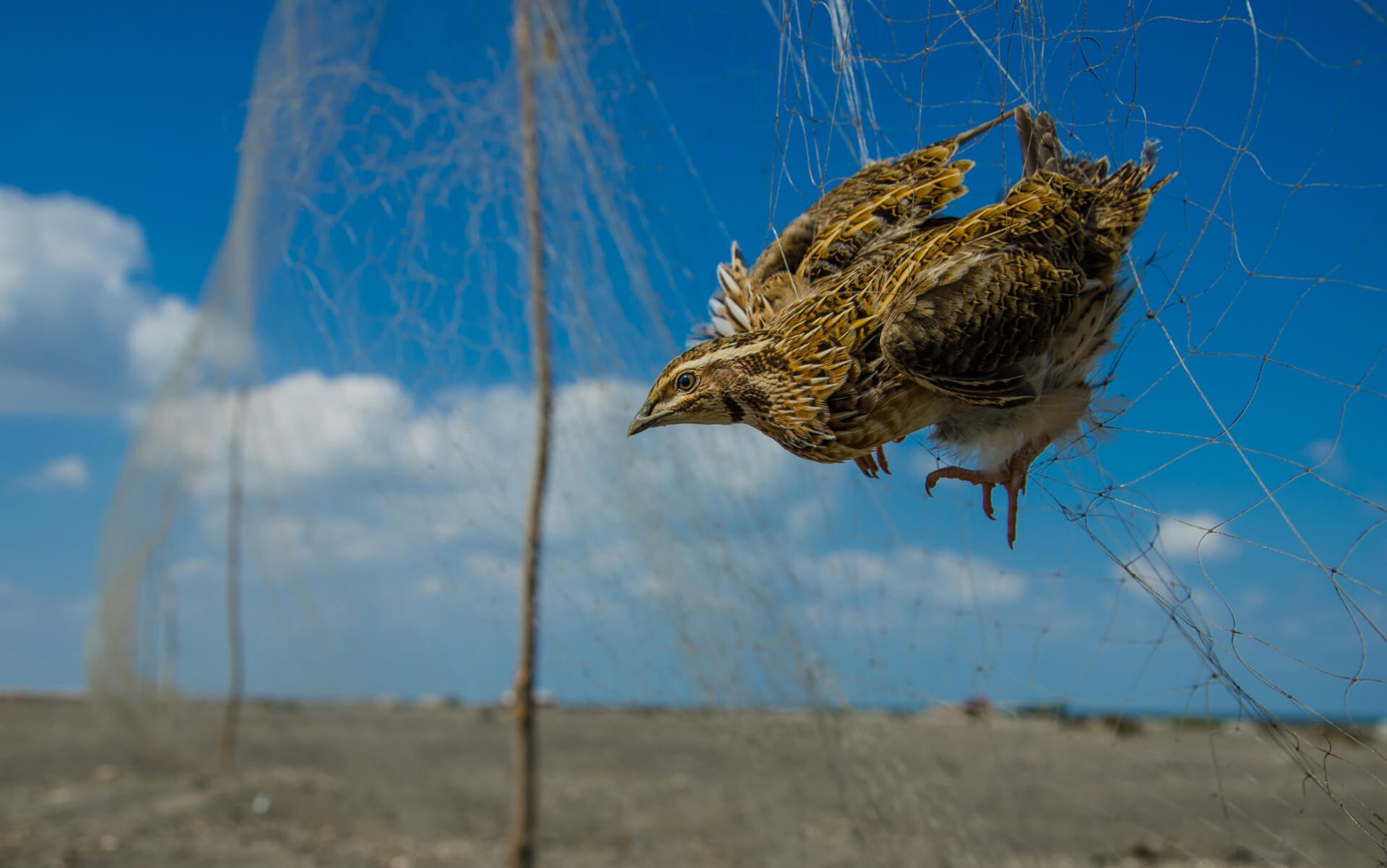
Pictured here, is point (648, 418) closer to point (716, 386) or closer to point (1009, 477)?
point (716, 386)

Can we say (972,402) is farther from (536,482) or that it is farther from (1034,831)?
(1034,831)

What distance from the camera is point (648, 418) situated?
1820mm

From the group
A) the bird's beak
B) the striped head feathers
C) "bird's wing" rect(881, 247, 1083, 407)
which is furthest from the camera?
the bird's beak

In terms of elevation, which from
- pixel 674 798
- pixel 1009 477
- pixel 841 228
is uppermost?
pixel 841 228

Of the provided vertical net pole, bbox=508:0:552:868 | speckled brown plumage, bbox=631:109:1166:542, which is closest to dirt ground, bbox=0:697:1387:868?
vertical net pole, bbox=508:0:552:868

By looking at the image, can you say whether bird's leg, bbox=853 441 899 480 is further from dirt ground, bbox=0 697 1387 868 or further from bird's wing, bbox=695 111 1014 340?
dirt ground, bbox=0 697 1387 868

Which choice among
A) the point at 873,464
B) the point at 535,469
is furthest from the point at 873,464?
the point at 535,469

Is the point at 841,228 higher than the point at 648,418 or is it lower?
higher

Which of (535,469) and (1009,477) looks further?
(535,469)

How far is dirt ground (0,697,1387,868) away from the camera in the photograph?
4.91m

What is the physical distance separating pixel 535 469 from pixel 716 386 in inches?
174

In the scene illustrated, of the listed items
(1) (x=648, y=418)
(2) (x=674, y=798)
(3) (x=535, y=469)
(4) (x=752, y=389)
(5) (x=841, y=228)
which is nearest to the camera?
(4) (x=752, y=389)

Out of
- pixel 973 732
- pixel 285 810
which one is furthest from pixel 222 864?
pixel 973 732

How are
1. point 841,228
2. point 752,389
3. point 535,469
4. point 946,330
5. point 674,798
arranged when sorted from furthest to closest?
point 674,798
point 535,469
point 841,228
point 752,389
point 946,330
